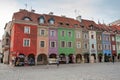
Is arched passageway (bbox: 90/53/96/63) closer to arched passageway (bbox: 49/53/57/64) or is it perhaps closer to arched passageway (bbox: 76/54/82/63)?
arched passageway (bbox: 76/54/82/63)

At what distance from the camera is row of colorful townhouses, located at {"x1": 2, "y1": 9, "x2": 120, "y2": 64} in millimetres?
38312

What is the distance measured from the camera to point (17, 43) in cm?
3716

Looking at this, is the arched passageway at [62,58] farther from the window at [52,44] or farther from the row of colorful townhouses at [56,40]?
the window at [52,44]

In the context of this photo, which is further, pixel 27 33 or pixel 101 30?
pixel 101 30

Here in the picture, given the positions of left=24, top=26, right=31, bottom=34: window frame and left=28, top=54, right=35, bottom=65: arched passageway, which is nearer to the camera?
left=24, top=26, right=31, bottom=34: window frame

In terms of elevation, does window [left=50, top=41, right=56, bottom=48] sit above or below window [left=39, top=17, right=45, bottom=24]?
below

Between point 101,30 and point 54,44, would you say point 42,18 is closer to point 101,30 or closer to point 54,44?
point 54,44

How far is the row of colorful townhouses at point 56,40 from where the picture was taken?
3831 cm

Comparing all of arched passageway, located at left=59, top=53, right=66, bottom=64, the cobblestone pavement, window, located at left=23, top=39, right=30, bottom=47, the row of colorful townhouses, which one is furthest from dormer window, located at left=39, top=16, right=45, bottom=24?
the cobblestone pavement

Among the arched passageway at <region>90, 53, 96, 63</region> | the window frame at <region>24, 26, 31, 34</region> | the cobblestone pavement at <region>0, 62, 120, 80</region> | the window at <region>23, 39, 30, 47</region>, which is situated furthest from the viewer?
the arched passageway at <region>90, 53, 96, 63</region>

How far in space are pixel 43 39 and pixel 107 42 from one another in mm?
22522

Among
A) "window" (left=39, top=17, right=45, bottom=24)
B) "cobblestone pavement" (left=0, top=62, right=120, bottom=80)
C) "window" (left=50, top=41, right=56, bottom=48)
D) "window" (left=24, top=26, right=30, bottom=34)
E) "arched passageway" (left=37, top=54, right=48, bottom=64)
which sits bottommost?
"cobblestone pavement" (left=0, top=62, right=120, bottom=80)

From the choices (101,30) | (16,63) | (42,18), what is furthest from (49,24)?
(101,30)

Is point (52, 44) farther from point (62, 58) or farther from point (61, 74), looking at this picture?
point (61, 74)
